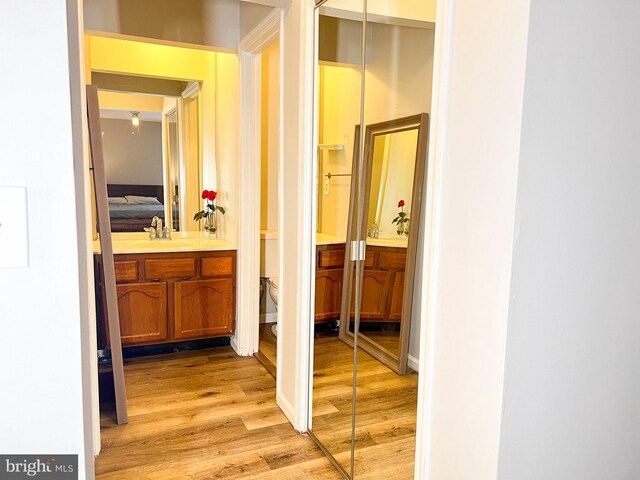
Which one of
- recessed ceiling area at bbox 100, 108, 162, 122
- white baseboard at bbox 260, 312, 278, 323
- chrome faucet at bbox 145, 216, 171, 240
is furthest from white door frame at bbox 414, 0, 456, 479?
recessed ceiling area at bbox 100, 108, 162, 122

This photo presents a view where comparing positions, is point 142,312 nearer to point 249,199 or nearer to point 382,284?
point 249,199

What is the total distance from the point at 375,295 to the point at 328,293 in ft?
1.34

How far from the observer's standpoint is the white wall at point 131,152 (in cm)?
387

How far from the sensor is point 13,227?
68 centimetres

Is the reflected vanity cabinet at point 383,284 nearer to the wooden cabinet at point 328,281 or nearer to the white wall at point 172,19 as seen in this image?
the wooden cabinet at point 328,281

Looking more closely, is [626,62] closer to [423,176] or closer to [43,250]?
Result: [423,176]

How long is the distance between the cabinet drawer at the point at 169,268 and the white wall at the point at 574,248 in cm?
278

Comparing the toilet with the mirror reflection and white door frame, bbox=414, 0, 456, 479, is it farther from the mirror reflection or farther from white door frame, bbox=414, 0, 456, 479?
white door frame, bbox=414, 0, 456, 479

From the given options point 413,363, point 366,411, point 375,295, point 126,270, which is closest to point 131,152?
point 126,270

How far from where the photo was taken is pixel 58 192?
697 mm

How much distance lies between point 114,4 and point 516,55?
9.35ft

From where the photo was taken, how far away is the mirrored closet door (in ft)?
5.49

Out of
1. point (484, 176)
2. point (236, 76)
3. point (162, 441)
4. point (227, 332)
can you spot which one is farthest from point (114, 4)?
point (484, 176)

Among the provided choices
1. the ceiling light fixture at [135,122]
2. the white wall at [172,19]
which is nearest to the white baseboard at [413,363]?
the white wall at [172,19]
